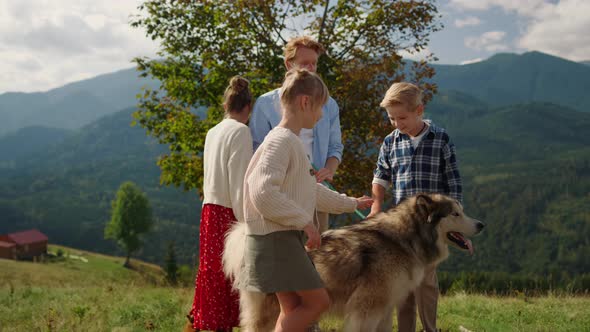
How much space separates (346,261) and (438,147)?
167cm

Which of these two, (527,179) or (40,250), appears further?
(527,179)

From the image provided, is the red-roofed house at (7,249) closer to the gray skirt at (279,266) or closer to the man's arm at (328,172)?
the man's arm at (328,172)

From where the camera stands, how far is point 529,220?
16350 centimetres

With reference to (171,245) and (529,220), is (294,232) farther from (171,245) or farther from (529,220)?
(529,220)

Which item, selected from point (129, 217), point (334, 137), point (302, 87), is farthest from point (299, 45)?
point (129, 217)

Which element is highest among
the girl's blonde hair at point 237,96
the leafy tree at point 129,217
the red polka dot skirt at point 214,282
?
the girl's blonde hair at point 237,96

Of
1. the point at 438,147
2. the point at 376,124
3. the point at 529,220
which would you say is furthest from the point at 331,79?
the point at 529,220

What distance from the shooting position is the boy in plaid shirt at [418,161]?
5070 millimetres

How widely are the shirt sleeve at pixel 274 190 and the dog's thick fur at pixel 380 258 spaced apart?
3.43 ft

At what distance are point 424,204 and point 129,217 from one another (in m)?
83.2

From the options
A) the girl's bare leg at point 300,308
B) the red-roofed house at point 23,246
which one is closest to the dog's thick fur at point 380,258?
the girl's bare leg at point 300,308

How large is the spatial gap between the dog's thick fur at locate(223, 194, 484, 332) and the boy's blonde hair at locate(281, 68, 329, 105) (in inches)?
66.6

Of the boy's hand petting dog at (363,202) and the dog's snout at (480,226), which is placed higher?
the boy's hand petting dog at (363,202)

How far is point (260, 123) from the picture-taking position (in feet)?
17.0
